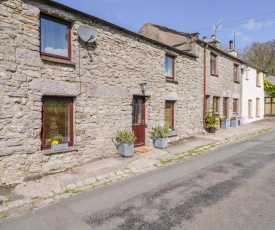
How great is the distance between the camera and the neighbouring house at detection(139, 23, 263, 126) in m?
13.2

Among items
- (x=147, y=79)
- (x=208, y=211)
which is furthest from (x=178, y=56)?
(x=208, y=211)

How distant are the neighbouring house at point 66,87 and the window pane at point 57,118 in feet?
0.10

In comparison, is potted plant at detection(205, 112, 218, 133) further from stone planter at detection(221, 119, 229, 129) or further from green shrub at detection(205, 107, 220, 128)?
stone planter at detection(221, 119, 229, 129)

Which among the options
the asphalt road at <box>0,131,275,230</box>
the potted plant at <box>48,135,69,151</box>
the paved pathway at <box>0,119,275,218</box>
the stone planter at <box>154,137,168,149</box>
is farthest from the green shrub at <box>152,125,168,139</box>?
the potted plant at <box>48,135,69,151</box>

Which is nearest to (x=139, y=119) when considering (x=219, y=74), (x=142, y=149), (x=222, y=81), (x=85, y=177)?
(x=142, y=149)

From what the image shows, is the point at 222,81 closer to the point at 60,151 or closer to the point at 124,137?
the point at 124,137

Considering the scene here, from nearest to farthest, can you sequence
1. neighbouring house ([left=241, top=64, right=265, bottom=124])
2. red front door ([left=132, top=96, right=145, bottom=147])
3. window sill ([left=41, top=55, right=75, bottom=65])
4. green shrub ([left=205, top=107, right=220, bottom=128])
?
window sill ([left=41, top=55, right=75, bottom=65]), red front door ([left=132, top=96, right=145, bottom=147]), green shrub ([left=205, top=107, right=220, bottom=128]), neighbouring house ([left=241, top=64, right=265, bottom=124])

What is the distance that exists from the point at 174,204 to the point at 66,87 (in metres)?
4.63

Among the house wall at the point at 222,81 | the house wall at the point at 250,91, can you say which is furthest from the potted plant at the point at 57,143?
the house wall at the point at 250,91

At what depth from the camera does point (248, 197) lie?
4488 millimetres

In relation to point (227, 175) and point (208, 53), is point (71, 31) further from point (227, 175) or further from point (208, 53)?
point (208, 53)

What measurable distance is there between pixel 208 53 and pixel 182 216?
12.1m

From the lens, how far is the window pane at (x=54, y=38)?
251 inches

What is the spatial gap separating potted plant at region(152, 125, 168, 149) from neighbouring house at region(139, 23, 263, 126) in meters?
5.08
